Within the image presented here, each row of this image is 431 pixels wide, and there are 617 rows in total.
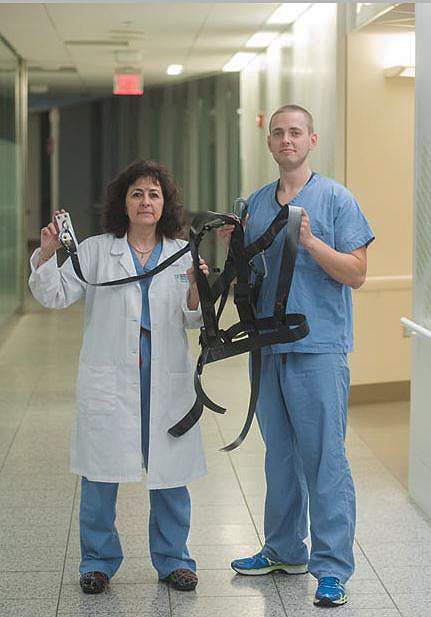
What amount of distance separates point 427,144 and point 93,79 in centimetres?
1240

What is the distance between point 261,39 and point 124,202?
742 centimetres

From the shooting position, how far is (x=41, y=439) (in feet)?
22.1

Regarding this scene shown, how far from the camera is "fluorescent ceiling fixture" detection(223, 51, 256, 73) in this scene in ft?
41.3

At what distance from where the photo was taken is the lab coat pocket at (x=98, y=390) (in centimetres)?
389

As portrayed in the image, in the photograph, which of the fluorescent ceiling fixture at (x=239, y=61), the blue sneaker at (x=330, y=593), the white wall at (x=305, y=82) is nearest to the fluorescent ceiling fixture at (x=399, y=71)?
the white wall at (x=305, y=82)

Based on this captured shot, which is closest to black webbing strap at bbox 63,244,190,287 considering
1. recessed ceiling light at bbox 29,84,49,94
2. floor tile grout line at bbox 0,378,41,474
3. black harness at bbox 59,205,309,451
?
black harness at bbox 59,205,309,451

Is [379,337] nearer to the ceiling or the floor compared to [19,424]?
nearer to the ceiling

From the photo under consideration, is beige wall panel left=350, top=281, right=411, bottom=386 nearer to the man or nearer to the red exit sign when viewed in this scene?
the man

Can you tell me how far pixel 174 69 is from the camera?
Answer: 1477 centimetres

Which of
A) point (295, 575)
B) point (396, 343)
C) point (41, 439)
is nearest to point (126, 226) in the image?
point (295, 575)

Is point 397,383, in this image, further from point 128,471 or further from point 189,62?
point 189,62

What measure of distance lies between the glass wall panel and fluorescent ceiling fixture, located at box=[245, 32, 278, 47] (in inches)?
97.0

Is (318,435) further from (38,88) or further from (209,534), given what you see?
(38,88)

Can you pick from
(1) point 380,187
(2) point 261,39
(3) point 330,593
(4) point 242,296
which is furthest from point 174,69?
(3) point 330,593
